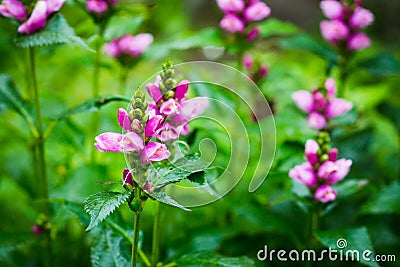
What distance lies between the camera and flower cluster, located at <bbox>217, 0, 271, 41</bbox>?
1.54 meters

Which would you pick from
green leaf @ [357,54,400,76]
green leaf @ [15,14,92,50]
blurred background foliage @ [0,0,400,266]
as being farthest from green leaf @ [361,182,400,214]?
green leaf @ [15,14,92,50]

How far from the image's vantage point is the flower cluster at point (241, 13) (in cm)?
154

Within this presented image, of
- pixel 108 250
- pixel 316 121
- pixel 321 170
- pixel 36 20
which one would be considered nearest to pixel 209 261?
pixel 108 250

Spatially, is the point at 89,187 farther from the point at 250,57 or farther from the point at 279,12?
the point at 279,12

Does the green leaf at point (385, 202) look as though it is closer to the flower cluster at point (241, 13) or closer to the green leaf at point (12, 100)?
the flower cluster at point (241, 13)

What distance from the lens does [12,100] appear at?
1.45m

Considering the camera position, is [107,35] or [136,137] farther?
[107,35]

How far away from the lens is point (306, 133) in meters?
1.56

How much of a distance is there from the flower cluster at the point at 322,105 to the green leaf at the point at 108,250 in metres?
0.60

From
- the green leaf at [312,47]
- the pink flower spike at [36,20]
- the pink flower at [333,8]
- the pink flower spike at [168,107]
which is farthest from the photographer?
the green leaf at [312,47]

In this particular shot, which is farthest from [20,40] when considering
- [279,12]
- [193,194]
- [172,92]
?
[279,12]

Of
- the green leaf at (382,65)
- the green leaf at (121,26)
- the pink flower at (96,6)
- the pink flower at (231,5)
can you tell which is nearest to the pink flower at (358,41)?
the green leaf at (382,65)

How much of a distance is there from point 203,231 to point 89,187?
337 millimetres

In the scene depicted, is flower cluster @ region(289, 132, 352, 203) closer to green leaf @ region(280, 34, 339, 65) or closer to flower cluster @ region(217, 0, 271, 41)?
flower cluster @ region(217, 0, 271, 41)
